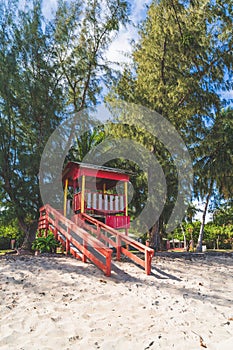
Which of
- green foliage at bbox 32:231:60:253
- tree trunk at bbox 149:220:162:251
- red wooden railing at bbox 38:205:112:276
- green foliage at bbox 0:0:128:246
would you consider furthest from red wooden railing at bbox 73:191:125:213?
green foliage at bbox 0:0:128:246

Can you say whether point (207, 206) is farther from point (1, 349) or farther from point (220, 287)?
point (1, 349)

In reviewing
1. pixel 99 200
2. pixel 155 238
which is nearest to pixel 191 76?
pixel 99 200

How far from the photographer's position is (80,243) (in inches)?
292

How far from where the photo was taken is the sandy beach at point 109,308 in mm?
2891

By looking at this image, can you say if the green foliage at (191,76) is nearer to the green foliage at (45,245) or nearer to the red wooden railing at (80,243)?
the red wooden railing at (80,243)

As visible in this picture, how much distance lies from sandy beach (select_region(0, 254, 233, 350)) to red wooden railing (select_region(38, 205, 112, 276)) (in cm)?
26

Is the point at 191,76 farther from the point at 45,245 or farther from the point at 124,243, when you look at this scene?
the point at 45,245

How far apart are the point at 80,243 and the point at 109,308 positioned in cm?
371

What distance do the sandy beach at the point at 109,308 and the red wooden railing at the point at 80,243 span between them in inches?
10.2

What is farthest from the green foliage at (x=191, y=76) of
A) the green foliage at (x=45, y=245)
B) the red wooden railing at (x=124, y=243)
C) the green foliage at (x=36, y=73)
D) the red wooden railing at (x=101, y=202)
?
the green foliage at (x=45, y=245)

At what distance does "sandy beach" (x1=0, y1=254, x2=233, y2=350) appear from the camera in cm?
289

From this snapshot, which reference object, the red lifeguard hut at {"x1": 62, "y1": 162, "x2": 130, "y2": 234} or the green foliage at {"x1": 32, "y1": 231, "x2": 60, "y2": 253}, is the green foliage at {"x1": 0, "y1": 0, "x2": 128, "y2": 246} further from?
the green foliage at {"x1": 32, "y1": 231, "x2": 60, "y2": 253}

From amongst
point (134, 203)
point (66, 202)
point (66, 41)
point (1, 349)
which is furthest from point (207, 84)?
point (1, 349)

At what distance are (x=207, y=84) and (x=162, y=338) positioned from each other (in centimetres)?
973
